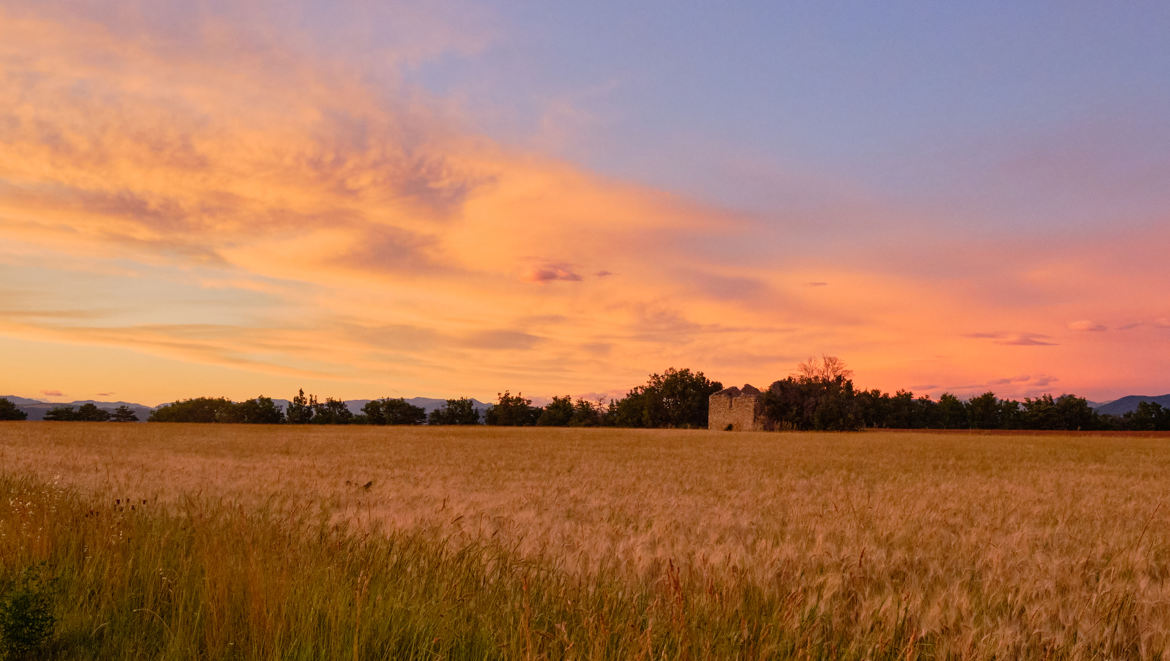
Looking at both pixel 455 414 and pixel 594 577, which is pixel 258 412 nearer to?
pixel 455 414

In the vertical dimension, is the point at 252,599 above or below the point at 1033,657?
above

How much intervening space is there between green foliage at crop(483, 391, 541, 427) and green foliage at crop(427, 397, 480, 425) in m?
2.86

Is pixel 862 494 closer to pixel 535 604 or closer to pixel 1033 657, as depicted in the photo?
pixel 1033 657

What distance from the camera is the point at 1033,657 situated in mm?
4129

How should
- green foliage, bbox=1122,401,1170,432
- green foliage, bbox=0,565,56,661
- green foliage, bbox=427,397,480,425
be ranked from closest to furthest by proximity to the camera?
green foliage, bbox=0,565,56,661
green foliage, bbox=1122,401,1170,432
green foliage, bbox=427,397,480,425

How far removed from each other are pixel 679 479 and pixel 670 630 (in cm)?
1329

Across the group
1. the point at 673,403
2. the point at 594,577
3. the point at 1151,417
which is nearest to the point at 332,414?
the point at 673,403

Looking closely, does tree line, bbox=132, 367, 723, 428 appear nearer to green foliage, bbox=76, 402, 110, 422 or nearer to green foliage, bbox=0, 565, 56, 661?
green foliage, bbox=76, 402, 110, 422

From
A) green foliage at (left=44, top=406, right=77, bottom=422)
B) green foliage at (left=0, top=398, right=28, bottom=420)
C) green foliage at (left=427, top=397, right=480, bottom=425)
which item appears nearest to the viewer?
green foliage at (left=44, top=406, right=77, bottom=422)

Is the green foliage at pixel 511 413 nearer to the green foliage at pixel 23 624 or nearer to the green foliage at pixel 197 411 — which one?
the green foliage at pixel 197 411

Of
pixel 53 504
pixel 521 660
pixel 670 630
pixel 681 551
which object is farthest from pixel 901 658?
pixel 53 504

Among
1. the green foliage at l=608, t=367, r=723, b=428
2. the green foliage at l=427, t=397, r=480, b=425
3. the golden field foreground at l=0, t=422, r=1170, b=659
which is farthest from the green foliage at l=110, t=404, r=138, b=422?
the golden field foreground at l=0, t=422, r=1170, b=659

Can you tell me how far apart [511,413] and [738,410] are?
34.8 meters

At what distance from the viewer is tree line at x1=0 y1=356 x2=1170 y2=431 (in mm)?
76000
